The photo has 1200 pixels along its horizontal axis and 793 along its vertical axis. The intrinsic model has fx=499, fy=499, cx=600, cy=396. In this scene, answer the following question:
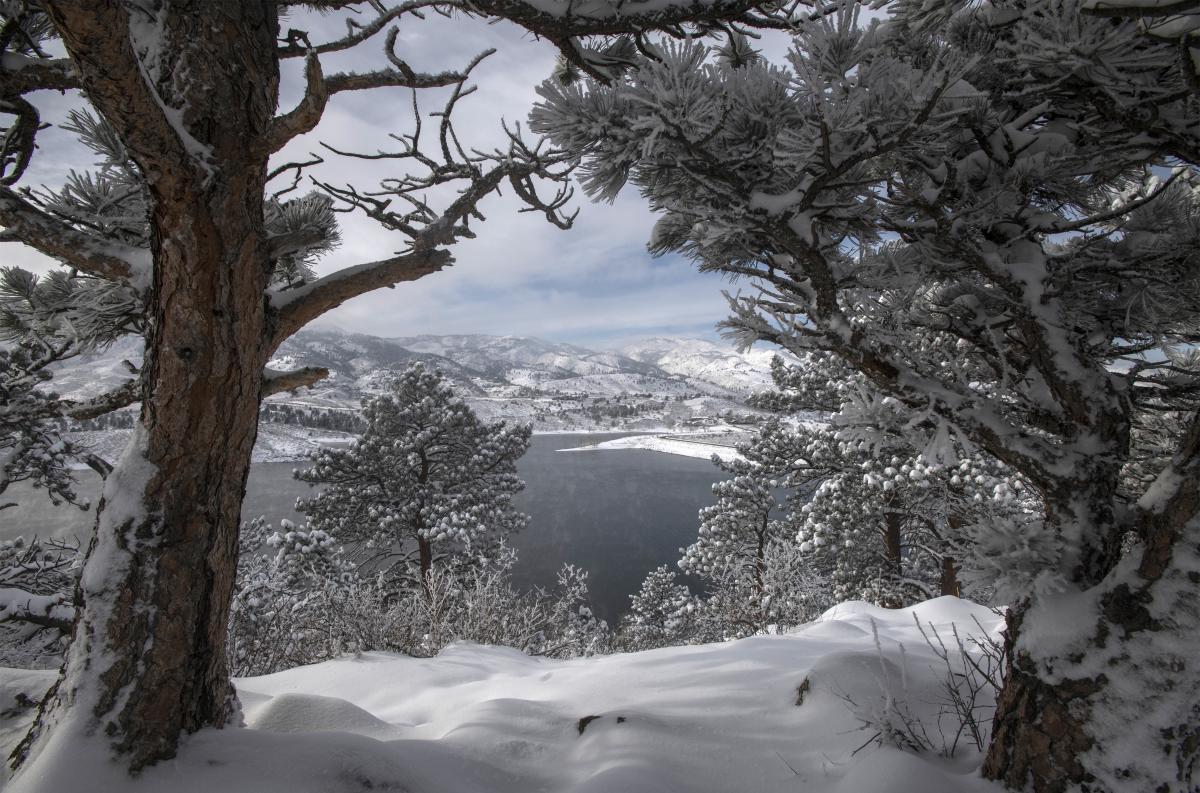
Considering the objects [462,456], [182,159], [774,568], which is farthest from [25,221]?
[774,568]

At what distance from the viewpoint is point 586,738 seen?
2098 mm

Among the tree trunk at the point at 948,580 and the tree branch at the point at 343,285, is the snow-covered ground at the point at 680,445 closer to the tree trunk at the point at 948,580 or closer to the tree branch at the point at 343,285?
the tree trunk at the point at 948,580

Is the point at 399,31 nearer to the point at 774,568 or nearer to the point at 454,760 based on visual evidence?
the point at 454,760

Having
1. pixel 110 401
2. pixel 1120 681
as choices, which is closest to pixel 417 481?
pixel 110 401

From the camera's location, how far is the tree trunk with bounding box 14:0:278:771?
1527mm

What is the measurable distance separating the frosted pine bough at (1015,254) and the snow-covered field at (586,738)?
1.79 feet

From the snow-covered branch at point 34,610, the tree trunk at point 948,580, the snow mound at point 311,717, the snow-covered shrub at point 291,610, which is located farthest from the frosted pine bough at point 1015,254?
the tree trunk at point 948,580

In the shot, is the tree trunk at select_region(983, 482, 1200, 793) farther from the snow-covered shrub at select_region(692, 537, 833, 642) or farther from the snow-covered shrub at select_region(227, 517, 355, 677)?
the snow-covered shrub at select_region(692, 537, 833, 642)

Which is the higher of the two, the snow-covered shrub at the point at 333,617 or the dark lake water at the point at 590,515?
the snow-covered shrub at the point at 333,617

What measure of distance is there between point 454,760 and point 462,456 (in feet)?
38.1

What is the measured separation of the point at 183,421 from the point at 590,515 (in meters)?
37.1

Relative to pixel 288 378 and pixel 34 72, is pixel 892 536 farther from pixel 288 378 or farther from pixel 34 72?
pixel 34 72

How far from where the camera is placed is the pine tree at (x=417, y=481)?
11.6m

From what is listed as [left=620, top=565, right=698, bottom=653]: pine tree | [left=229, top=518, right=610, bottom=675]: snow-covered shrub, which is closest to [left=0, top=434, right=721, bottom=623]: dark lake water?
[left=620, top=565, right=698, bottom=653]: pine tree
